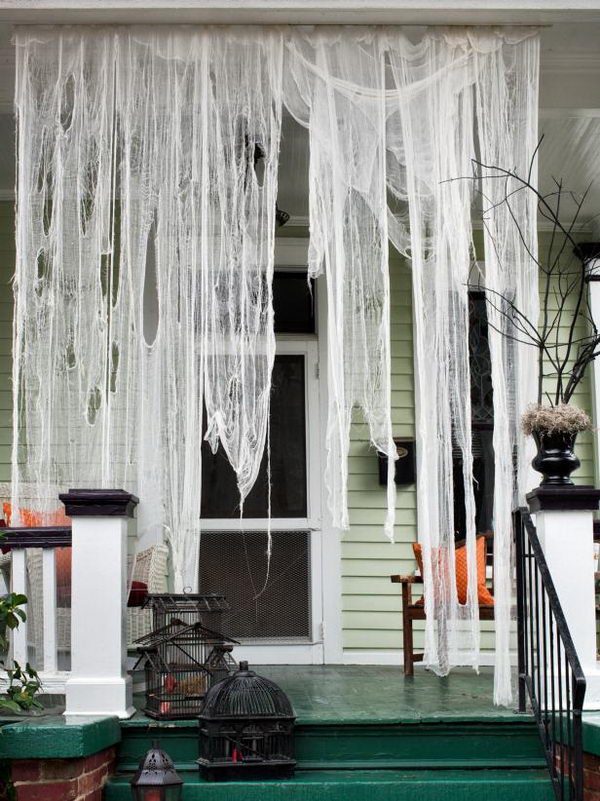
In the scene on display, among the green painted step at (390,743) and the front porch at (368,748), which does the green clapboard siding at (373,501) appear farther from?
the green painted step at (390,743)

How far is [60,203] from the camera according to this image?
496cm

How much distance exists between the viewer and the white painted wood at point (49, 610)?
4625mm

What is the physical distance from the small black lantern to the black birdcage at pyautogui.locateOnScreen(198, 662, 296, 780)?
0.33 meters

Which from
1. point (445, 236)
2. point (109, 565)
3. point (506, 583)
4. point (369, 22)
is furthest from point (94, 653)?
point (369, 22)

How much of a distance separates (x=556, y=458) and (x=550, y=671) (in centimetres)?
82

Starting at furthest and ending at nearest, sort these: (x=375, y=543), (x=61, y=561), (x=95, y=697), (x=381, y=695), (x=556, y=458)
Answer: (x=375, y=543) < (x=61, y=561) < (x=381, y=695) < (x=556, y=458) < (x=95, y=697)

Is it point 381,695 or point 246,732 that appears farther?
point 381,695

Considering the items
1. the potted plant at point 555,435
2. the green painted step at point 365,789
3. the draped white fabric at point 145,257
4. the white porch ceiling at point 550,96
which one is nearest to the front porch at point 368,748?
the green painted step at point 365,789

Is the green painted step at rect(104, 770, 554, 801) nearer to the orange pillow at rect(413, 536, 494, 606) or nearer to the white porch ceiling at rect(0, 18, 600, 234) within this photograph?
the orange pillow at rect(413, 536, 494, 606)

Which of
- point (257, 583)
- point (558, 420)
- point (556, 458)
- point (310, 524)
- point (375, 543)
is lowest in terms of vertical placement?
point (257, 583)

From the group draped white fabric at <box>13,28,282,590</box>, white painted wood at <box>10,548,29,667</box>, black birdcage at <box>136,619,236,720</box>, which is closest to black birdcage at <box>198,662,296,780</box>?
black birdcage at <box>136,619,236,720</box>

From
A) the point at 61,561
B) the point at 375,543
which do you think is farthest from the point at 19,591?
the point at 375,543

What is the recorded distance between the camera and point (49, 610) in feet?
15.2

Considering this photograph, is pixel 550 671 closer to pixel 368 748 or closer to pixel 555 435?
pixel 368 748
